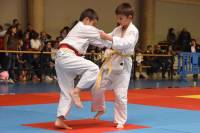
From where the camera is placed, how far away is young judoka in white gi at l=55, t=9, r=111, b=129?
6.40 meters

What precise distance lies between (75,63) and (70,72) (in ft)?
0.63

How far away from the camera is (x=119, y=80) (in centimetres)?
688

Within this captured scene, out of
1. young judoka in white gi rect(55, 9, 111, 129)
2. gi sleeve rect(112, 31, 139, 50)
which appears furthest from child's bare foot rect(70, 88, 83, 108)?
gi sleeve rect(112, 31, 139, 50)

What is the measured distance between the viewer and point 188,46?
932 inches

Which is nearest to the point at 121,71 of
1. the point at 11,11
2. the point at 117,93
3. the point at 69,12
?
the point at 117,93

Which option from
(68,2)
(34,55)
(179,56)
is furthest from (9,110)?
(68,2)

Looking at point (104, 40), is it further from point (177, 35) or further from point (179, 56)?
point (177, 35)

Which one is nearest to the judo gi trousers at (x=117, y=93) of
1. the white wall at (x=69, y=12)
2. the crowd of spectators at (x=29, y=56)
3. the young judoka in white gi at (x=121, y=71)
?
the young judoka in white gi at (x=121, y=71)

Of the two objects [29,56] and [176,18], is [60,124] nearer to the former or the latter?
[29,56]

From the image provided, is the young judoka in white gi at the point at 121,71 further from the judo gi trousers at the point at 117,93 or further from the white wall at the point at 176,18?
the white wall at the point at 176,18

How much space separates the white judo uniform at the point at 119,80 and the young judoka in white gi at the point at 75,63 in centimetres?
39

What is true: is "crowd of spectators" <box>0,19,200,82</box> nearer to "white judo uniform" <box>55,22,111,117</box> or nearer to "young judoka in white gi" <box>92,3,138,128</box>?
"young judoka in white gi" <box>92,3,138,128</box>

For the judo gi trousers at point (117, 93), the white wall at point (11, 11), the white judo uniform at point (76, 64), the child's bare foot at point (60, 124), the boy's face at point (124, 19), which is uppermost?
the white wall at point (11, 11)

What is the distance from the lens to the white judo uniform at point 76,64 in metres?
6.41
